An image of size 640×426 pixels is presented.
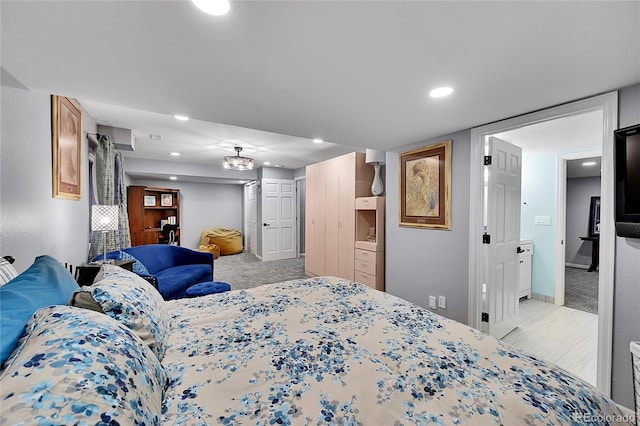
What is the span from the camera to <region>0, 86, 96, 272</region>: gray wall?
1438 mm

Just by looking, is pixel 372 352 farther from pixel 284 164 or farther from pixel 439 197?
pixel 284 164

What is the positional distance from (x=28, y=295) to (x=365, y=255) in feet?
11.4

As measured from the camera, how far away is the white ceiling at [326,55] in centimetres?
108

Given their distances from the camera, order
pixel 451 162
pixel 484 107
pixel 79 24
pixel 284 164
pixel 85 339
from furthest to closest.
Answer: pixel 284 164, pixel 451 162, pixel 484 107, pixel 79 24, pixel 85 339

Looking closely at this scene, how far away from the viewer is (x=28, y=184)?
166 cm

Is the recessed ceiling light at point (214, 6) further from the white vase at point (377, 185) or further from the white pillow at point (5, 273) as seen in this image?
the white vase at point (377, 185)

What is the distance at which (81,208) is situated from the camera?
2771 millimetres

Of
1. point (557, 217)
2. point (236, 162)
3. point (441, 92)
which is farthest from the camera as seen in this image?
point (236, 162)

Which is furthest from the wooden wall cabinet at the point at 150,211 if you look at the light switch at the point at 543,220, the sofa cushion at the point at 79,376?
the light switch at the point at 543,220

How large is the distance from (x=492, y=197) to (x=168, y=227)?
22.7 feet

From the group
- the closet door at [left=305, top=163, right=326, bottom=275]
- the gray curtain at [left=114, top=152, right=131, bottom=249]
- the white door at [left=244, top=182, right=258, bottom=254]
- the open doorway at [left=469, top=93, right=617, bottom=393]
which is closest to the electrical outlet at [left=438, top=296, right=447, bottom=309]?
the open doorway at [left=469, top=93, right=617, bottom=393]

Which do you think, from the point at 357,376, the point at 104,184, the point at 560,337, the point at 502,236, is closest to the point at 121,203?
the point at 104,184

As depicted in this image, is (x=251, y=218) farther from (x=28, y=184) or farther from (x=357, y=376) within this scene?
(x=357, y=376)

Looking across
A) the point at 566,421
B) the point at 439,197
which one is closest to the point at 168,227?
the point at 439,197
